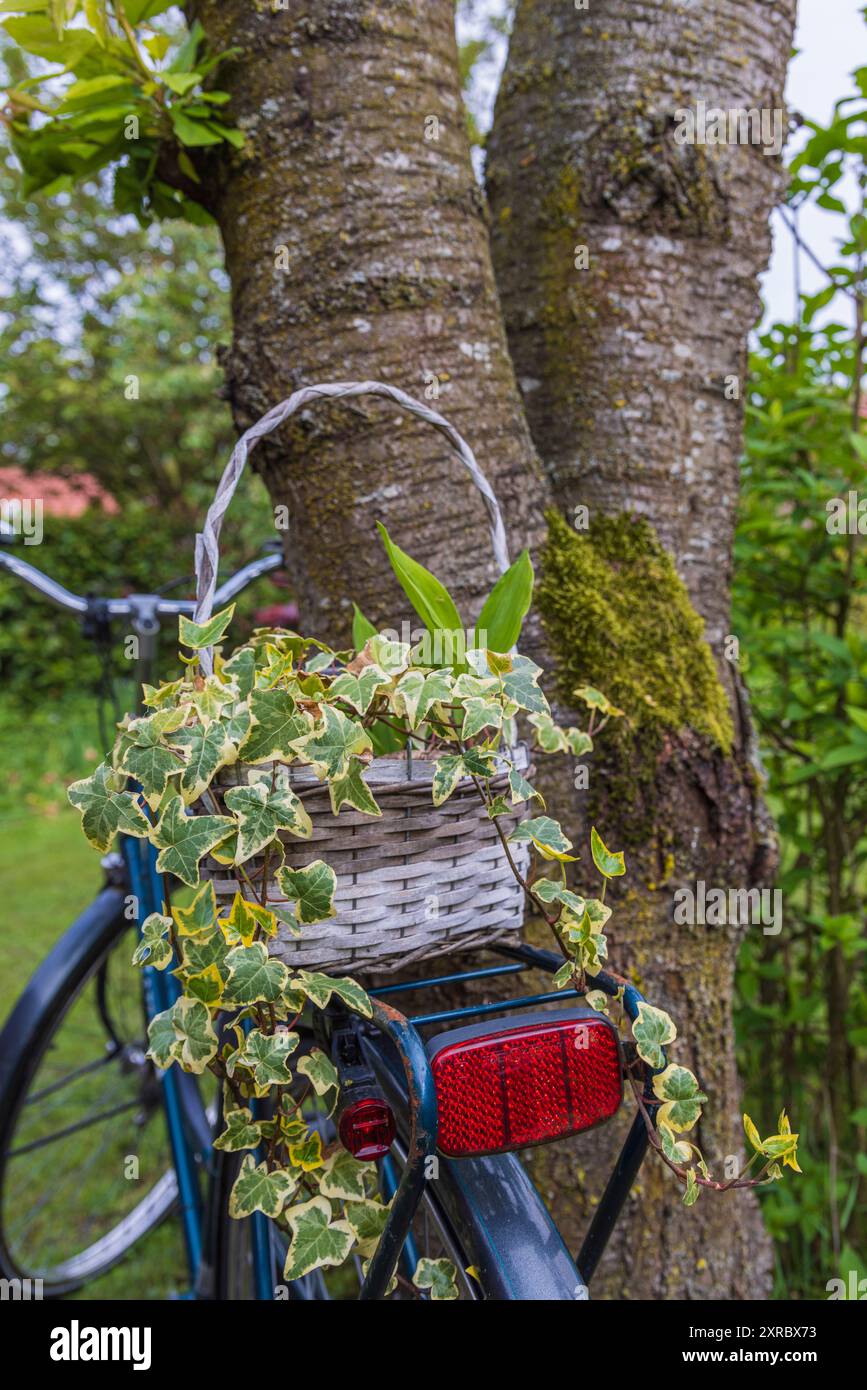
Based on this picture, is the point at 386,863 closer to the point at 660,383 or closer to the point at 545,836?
the point at 545,836

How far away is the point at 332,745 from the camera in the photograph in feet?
2.76

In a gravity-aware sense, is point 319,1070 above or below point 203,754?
below

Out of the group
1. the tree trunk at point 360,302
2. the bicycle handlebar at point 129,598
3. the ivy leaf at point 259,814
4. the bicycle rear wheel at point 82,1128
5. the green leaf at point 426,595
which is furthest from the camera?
the bicycle rear wheel at point 82,1128

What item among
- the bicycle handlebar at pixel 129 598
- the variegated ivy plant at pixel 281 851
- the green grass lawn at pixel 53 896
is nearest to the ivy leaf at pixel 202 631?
the variegated ivy plant at pixel 281 851

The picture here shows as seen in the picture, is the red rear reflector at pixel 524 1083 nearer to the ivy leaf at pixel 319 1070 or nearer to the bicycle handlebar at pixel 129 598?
the ivy leaf at pixel 319 1070

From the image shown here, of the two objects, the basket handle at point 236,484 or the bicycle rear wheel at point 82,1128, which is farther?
the bicycle rear wheel at point 82,1128

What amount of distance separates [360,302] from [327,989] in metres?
1.01

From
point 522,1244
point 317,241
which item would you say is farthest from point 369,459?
point 522,1244

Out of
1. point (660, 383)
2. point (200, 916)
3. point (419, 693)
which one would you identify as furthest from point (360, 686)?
point (660, 383)

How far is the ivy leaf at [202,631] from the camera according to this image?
898 millimetres

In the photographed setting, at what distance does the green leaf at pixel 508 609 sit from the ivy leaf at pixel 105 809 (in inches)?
16.5

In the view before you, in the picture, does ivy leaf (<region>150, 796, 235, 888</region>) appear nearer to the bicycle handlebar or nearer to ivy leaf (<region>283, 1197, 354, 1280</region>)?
ivy leaf (<region>283, 1197, 354, 1280</region>)

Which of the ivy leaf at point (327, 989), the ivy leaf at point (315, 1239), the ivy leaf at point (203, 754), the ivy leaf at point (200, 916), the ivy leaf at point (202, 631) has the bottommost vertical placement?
the ivy leaf at point (315, 1239)

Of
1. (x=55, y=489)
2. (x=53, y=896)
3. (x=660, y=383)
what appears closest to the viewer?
(x=660, y=383)
